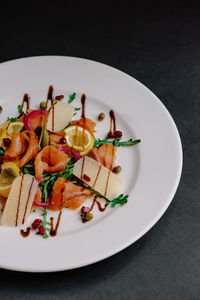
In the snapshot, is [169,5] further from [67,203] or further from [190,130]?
[67,203]

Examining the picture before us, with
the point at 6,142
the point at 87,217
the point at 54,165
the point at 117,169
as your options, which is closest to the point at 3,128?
the point at 6,142

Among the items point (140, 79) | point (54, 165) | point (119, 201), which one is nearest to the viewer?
point (119, 201)

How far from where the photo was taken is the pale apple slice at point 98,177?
375 cm

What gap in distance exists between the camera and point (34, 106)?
4.61m

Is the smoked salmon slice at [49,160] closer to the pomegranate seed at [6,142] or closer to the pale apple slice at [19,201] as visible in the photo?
the pale apple slice at [19,201]

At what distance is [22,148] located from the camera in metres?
4.00

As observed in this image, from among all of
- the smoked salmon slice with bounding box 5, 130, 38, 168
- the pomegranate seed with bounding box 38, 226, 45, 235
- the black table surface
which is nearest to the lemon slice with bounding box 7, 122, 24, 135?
the smoked salmon slice with bounding box 5, 130, 38, 168

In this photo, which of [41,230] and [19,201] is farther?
[19,201]

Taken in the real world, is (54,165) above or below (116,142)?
below

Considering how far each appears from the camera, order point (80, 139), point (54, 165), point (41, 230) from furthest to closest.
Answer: point (80, 139)
point (54, 165)
point (41, 230)

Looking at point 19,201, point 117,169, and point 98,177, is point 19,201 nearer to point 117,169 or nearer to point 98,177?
point 98,177

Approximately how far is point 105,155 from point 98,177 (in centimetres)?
29

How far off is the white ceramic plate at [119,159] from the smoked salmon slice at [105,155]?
3.8 inches

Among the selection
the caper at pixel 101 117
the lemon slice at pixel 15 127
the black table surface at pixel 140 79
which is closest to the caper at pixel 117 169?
the black table surface at pixel 140 79
